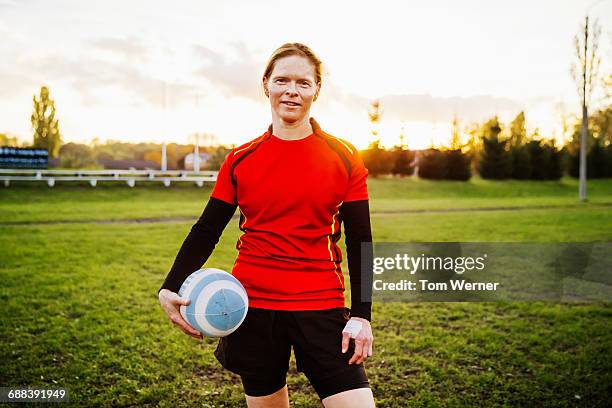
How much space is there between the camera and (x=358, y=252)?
95.5 inches

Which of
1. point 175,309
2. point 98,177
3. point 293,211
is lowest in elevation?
point 175,309

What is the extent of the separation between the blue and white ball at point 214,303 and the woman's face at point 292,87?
79 cm

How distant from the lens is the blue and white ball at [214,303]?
2.35 metres

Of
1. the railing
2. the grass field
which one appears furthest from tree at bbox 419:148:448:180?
the grass field

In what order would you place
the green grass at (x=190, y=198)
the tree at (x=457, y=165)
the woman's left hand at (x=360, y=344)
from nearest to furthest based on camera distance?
the woman's left hand at (x=360, y=344) < the green grass at (x=190, y=198) < the tree at (x=457, y=165)

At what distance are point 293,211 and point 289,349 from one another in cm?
63

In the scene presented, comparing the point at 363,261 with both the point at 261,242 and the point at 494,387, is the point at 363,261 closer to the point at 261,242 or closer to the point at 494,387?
the point at 261,242

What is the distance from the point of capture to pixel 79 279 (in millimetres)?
9109

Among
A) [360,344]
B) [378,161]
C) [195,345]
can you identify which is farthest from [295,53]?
[378,161]

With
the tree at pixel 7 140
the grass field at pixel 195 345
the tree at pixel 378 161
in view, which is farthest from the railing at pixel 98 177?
the tree at pixel 7 140

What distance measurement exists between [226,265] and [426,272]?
386 centimetres

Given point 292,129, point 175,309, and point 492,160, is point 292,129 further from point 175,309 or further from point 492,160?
point 492,160

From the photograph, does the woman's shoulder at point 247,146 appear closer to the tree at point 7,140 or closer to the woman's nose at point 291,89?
the woman's nose at point 291,89

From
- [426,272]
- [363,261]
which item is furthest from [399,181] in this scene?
[363,261]
